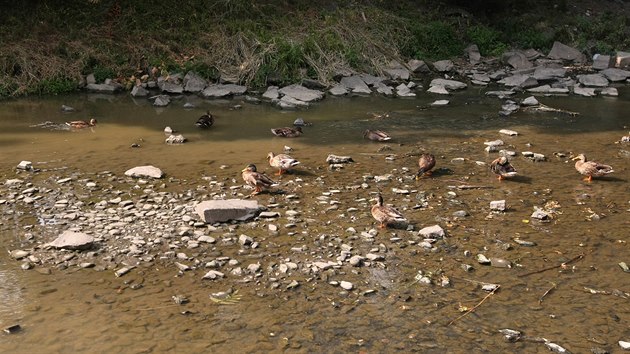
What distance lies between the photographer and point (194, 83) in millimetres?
16578

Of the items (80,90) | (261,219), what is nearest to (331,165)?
(261,219)

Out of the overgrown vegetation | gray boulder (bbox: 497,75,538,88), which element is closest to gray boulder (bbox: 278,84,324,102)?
the overgrown vegetation

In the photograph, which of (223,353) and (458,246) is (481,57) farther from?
(223,353)

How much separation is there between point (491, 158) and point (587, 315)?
5.22 metres

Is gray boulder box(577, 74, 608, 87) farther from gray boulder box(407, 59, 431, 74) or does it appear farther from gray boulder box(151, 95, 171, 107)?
gray boulder box(151, 95, 171, 107)

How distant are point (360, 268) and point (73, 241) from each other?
3.03 metres

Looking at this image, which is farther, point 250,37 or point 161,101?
point 250,37

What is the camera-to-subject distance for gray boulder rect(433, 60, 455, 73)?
1917 cm

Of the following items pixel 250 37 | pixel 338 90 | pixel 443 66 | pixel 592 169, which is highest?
pixel 250 37

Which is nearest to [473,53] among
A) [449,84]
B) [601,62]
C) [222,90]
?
[601,62]

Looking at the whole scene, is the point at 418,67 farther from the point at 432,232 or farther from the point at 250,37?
the point at 432,232

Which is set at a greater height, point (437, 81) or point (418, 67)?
point (418, 67)

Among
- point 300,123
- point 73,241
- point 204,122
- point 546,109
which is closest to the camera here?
point 73,241

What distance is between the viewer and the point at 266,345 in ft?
16.8
